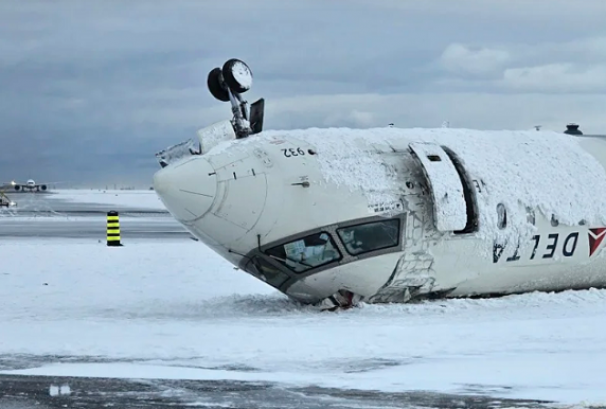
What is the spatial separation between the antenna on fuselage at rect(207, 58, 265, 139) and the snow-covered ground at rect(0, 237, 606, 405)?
2.91 metres

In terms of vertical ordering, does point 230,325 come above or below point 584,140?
below

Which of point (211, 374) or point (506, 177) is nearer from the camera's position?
point (211, 374)

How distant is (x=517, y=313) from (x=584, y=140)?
481 cm

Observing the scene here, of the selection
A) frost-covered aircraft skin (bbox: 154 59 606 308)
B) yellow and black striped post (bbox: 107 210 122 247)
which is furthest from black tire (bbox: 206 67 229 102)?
yellow and black striped post (bbox: 107 210 122 247)

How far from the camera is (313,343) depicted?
11523 mm

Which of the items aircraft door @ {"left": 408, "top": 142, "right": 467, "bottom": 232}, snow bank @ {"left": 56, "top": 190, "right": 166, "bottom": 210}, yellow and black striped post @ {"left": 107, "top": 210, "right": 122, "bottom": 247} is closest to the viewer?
aircraft door @ {"left": 408, "top": 142, "right": 467, "bottom": 232}

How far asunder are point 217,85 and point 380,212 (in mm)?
3490

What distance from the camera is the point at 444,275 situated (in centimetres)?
1512

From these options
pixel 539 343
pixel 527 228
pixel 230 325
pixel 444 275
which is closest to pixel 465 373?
pixel 539 343

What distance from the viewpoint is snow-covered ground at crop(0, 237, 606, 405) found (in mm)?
9648

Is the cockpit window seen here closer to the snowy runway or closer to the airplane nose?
the snowy runway

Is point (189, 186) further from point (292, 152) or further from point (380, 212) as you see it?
point (380, 212)

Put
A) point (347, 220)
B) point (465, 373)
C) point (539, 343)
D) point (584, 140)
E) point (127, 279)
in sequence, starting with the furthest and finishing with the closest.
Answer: point (127, 279) → point (584, 140) → point (347, 220) → point (539, 343) → point (465, 373)

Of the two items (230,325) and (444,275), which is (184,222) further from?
(444,275)
